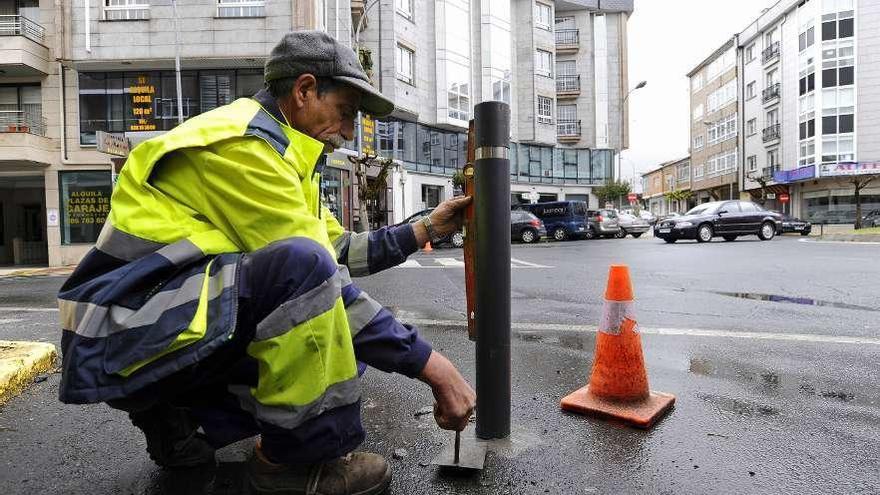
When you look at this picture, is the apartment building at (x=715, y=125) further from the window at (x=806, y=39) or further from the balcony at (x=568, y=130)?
the balcony at (x=568, y=130)

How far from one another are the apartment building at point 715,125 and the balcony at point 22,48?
53.5m

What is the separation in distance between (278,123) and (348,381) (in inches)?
33.6

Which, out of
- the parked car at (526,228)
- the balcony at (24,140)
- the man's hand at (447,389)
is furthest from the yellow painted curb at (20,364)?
the parked car at (526,228)

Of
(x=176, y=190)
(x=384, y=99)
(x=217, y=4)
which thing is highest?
(x=217, y=4)

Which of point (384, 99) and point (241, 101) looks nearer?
point (241, 101)

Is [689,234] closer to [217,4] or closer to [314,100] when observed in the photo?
[217,4]

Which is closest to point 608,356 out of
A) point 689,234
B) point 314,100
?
point 314,100

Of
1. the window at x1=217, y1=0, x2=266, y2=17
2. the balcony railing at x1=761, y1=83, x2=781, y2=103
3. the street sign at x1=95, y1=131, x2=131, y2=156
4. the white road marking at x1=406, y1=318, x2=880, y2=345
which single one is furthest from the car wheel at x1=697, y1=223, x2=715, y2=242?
the balcony railing at x1=761, y1=83, x2=781, y2=103

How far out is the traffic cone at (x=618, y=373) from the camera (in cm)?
264

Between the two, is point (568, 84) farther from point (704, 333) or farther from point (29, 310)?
point (704, 333)

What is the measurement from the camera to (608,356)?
9.11 ft

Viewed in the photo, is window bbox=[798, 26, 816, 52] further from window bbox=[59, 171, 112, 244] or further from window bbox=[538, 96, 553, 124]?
window bbox=[59, 171, 112, 244]

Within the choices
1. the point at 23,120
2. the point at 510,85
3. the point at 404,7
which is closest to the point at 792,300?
the point at 23,120

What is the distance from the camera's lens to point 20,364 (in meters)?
3.15
